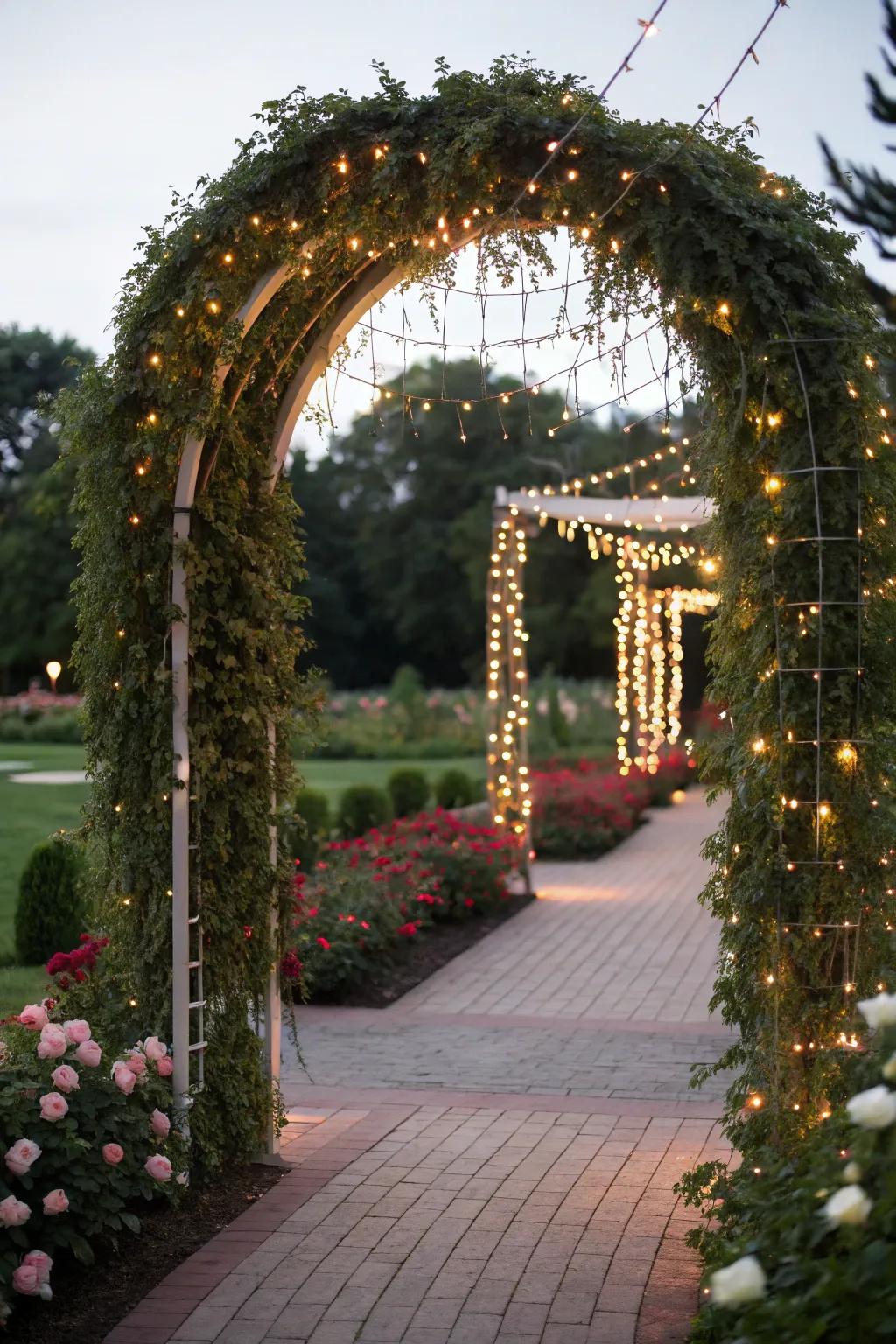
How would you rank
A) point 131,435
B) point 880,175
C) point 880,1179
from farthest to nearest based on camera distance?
point 880,175
point 131,435
point 880,1179

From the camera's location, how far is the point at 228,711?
482cm

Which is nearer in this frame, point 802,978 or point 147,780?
point 802,978

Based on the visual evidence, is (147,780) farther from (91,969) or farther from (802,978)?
(802,978)

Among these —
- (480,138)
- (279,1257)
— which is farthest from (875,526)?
(279,1257)

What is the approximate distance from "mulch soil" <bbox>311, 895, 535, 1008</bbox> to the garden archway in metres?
3.09

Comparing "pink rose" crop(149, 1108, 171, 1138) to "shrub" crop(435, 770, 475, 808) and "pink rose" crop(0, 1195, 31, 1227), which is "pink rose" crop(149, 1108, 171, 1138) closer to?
"pink rose" crop(0, 1195, 31, 1227)

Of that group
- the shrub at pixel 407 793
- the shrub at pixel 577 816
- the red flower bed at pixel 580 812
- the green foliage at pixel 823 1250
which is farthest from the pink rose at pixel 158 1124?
the shrub at pixel 407 793

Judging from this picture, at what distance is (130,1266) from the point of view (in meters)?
4.04

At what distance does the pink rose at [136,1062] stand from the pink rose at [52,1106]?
0.39 meters

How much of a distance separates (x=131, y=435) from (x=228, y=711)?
100 cm

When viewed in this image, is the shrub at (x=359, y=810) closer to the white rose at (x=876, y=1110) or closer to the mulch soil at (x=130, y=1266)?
the mulch soil at (x=130, y=1266)

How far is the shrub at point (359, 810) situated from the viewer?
13.9 meters

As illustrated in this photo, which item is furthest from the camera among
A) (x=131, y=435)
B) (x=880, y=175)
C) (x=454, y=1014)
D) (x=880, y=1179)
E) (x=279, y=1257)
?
(x=880, y=175)

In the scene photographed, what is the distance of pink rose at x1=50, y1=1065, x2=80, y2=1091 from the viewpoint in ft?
13.0
